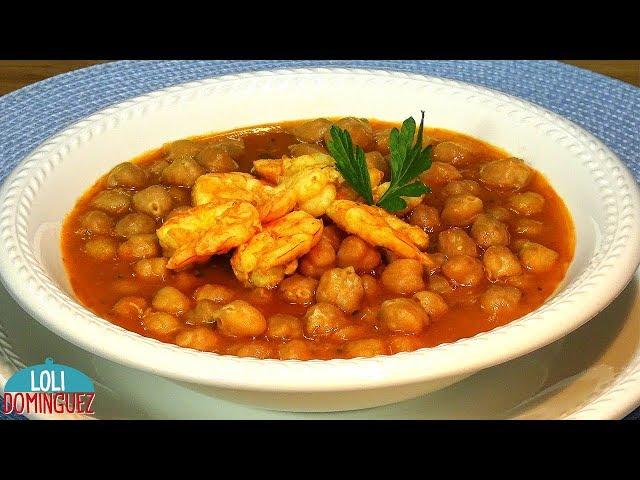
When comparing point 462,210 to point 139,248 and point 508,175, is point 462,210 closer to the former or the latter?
point 508,175

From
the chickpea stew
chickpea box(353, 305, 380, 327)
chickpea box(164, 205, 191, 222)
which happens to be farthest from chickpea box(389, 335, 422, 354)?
chickpea box(164, 205, 191, 222)

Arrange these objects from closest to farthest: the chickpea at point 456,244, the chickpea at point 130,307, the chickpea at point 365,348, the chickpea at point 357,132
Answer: the chickpea at point 365,348, the chickpea at point 130,307, the chickpea at point 456,244, the chickpea at point 357,132

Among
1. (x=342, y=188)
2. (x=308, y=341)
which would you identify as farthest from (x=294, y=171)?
(x=308, y=341)

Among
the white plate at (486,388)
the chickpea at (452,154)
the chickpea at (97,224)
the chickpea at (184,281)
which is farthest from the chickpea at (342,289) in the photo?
the chickpea at (452,154)

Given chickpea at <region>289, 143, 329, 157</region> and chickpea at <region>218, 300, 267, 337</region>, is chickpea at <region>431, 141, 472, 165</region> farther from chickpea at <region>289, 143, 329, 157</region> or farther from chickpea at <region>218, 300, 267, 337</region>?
chickpea at <region>218, 300, 267, 337</region>

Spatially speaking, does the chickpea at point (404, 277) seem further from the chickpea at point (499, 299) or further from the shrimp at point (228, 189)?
the shrimp at point (228, 189)

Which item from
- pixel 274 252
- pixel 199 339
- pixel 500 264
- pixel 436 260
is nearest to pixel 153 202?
pixel 274 252

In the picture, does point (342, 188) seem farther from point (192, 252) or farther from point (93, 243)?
point (93, 243)
